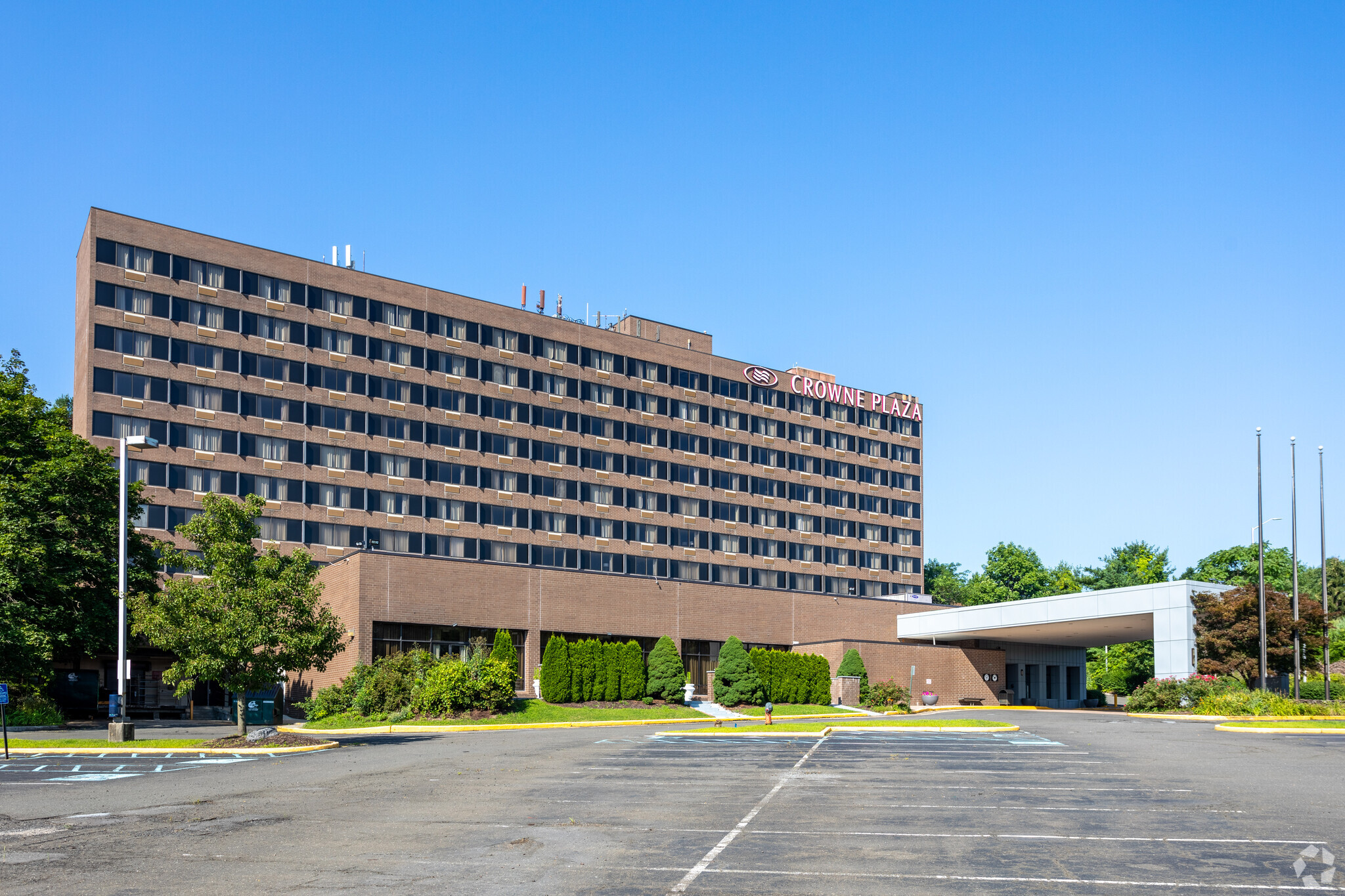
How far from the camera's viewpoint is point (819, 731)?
122 ft

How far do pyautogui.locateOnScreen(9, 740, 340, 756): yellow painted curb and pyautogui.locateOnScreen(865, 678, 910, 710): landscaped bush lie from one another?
36.7 m

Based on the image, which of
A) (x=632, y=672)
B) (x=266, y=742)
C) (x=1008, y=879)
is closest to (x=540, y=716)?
(x=632, y=672)

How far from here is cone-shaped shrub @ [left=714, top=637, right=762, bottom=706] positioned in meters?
55.9

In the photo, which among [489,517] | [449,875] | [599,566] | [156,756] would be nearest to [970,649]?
[599,566]

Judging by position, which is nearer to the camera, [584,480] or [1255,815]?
[1255,815]

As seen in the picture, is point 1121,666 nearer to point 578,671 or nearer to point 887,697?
point 887,697

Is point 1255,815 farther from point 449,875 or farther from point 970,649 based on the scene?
point 970,649

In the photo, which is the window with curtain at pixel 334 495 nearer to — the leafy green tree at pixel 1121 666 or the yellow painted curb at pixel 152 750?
the yellow painted curb at pixel 152 750

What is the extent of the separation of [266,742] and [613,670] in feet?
78.1

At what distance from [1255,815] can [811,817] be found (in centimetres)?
629

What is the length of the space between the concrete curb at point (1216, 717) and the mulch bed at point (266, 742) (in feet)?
102

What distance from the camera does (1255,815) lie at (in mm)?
16438

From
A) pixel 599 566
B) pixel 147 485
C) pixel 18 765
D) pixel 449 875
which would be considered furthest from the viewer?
pixel 599 566

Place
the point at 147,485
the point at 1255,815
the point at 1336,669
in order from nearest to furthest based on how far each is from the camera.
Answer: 1. the point at 1255,815
2. the point at 147,485
3. the point at 1336,669
